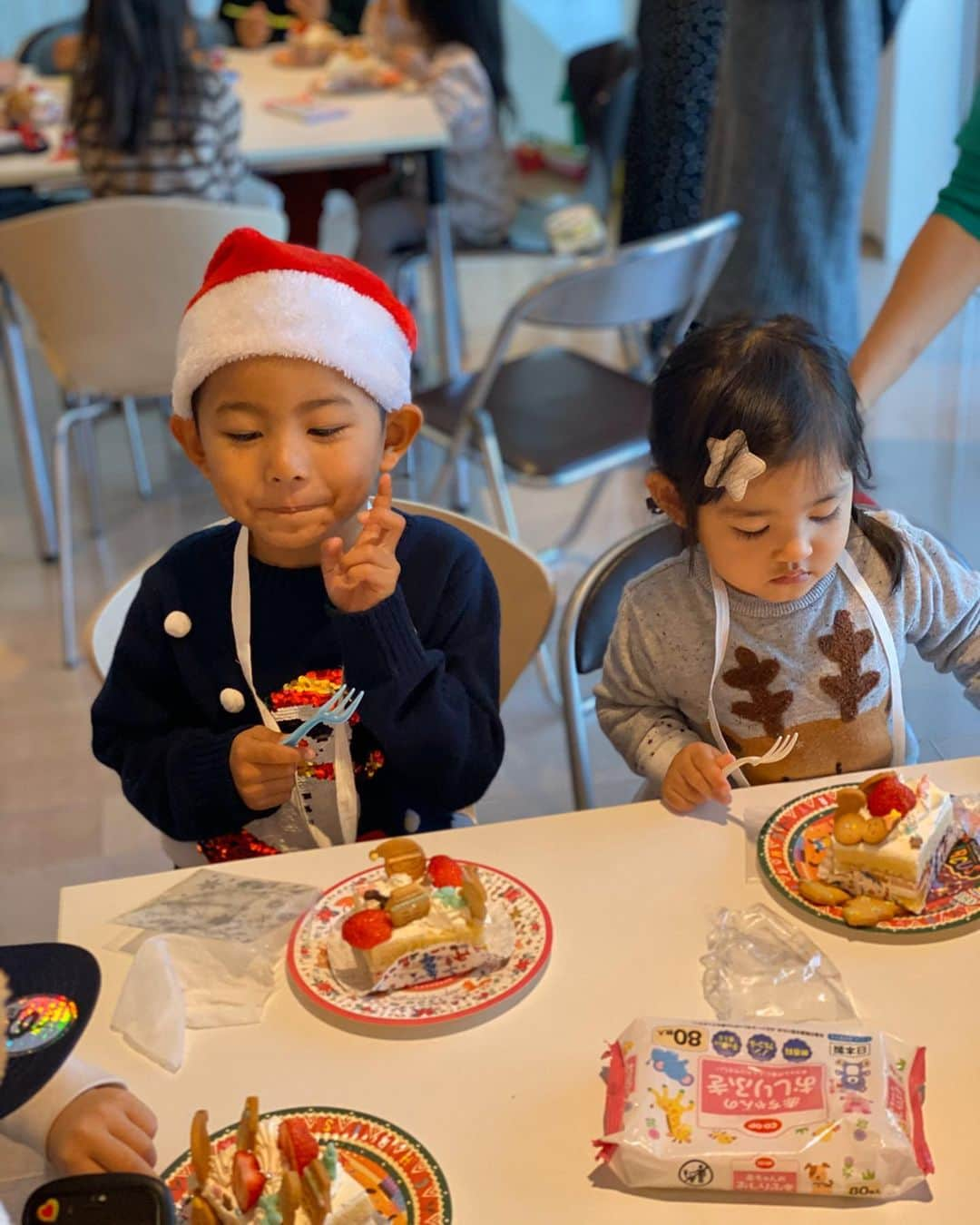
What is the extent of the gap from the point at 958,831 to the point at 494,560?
0.64 m

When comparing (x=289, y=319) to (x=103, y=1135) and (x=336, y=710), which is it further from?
(x=103, y=1135)

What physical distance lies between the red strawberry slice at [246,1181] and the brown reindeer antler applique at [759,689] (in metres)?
0.73

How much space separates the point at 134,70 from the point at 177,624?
6.30ft

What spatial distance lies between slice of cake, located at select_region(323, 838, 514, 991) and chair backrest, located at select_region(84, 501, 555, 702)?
0.48 m

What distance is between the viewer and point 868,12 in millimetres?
2562

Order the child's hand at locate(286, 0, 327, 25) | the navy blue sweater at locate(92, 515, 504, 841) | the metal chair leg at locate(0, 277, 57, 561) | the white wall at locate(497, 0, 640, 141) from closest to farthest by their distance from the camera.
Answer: the navy blue sweater at locate(92, 515, 504, 841) < the metal chair leg at locate(0, 277, 57, 561) < the child's hand at locate(286, 0, 327, 25) < the white wall at locate(497, 0, 640, 141)

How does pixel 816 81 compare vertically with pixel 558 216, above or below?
above

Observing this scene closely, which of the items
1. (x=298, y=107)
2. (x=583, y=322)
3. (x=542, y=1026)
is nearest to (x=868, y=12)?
(x=583, y=322)

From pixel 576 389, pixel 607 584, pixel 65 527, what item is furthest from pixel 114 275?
pixel 607 584

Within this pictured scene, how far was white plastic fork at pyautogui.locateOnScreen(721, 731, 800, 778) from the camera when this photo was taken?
1194mm

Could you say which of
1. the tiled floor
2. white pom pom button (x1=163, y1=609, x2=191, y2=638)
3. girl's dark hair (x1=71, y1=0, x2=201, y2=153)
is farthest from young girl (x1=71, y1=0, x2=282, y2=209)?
white pom pom button (x1=163, y1=609, x2=191, y2=638)

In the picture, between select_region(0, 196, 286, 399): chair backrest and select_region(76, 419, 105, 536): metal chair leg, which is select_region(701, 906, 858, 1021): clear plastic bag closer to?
select_region(0, 196, 286, 399): chair backrest

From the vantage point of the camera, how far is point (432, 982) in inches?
39.8

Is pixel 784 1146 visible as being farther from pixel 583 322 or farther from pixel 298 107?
pixel 298 107
